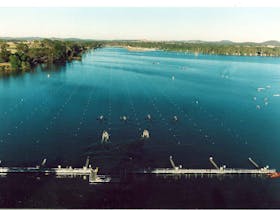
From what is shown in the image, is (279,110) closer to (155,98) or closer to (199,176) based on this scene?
(155,98)

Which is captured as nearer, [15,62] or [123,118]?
[123,118]

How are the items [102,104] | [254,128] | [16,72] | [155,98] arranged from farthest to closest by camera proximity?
[16,72] < [155,98] < [102,104] < [254,128]

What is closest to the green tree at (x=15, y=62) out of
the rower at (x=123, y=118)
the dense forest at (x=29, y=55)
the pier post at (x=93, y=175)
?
the dense forest at (x=29, y=55)

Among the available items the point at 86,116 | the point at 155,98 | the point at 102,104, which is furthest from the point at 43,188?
the point at 155,98

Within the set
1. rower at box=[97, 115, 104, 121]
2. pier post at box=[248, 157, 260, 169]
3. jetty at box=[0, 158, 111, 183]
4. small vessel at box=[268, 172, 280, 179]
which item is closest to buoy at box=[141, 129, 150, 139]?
rower at box=[97, 115, 104, 121]

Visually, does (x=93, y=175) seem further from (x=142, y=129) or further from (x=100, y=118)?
(x=100, y=118)

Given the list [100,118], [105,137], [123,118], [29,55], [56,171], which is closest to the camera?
[56,171]

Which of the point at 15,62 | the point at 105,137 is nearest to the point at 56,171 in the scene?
the point at 105,137

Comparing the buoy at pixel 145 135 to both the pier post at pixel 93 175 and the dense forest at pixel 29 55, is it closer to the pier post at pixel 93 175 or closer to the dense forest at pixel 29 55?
the pier post at pixel 93 175

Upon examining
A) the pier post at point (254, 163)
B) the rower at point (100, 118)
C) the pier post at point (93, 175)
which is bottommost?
the pier post at point (254, 163)
